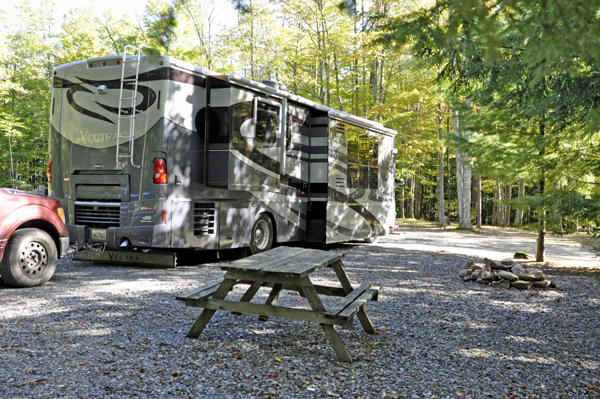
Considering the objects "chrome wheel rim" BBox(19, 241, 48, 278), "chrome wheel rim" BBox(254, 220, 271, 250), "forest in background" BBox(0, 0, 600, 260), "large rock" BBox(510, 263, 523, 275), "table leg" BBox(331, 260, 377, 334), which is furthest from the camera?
"chrome wheel rim" BBox(254, 220, 271, 250)

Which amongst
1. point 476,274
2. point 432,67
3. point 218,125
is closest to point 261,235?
point 218,125

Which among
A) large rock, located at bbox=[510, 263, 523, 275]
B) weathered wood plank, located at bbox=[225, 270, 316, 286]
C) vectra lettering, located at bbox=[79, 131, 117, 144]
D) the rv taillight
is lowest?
large rock, located at bbox=[510, 263, 523, 275]

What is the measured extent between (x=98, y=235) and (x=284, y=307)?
→ 4.71m

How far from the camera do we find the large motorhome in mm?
7184

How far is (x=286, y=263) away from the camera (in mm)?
4004

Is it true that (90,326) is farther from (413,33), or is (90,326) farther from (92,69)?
(92,69)

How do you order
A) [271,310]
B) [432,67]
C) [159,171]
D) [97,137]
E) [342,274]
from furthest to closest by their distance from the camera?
[432,67] → [97,137] → [159,171] → [342,274] → [271,310]

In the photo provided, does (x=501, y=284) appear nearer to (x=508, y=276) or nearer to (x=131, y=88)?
(x=508, y=276)

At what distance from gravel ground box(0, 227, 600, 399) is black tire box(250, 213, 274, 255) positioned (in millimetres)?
2367

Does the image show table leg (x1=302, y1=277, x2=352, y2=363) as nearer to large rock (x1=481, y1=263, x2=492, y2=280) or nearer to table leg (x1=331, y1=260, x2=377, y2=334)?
table leg (x1=331, y1=260, x2=377, y2=334)

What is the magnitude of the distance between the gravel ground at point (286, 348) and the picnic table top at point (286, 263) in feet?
2.31

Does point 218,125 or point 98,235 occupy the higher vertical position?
point 218,125

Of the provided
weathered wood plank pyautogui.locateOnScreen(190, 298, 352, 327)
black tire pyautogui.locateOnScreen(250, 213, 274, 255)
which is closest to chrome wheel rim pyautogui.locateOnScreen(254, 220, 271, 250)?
black tire pyautogui.locateOnScreen(250, 213, 274, 255)

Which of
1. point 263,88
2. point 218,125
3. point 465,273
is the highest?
point 263,88
